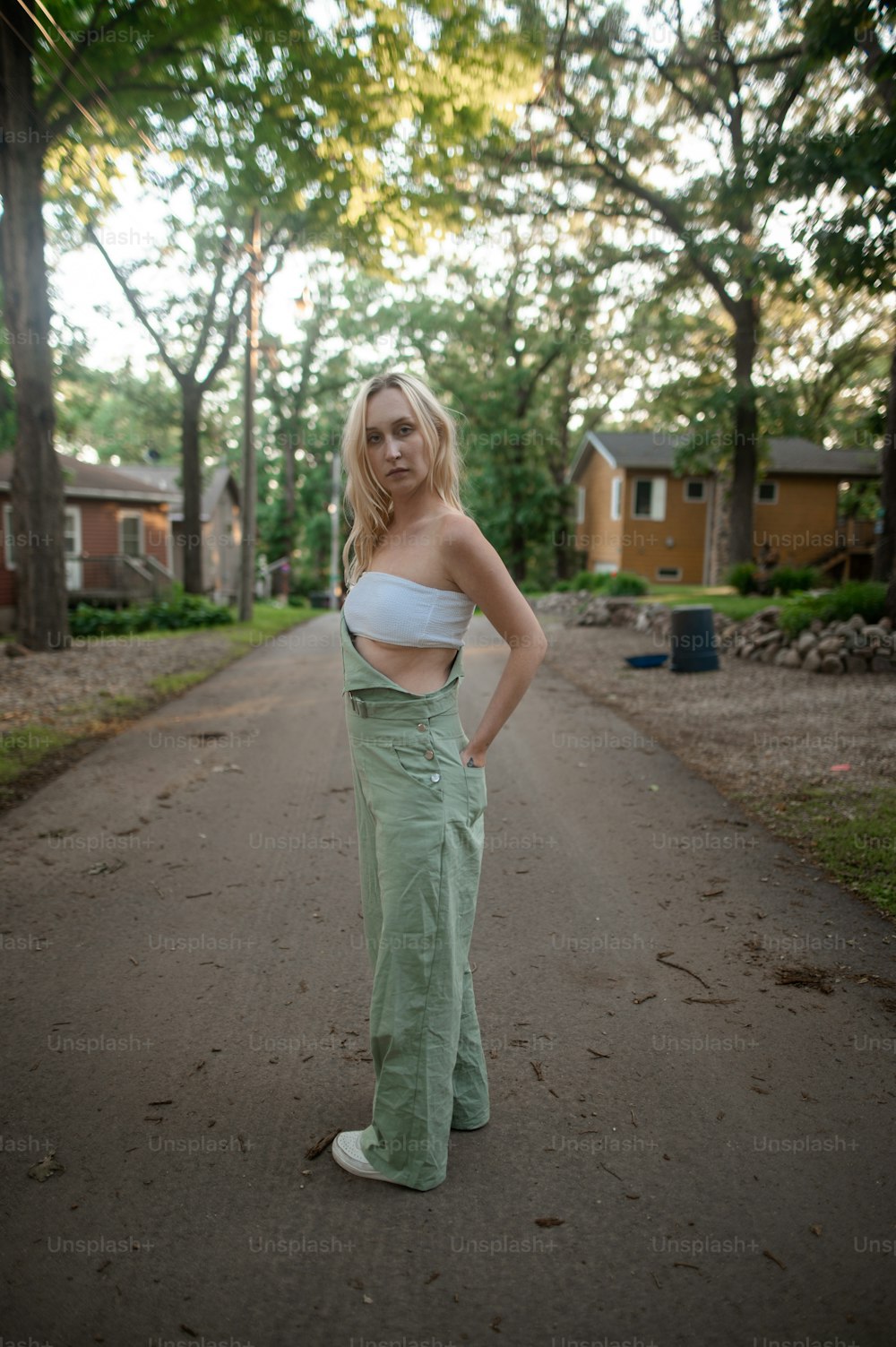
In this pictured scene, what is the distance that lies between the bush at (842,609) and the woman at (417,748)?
1124 cm

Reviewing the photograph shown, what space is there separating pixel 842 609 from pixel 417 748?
1184 centimetres

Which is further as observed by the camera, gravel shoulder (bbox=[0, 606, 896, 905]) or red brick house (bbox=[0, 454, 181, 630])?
red brick house (bbox=[0, 454, 181, 630])

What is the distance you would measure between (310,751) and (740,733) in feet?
13.1

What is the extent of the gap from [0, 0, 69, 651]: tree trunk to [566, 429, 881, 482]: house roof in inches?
816

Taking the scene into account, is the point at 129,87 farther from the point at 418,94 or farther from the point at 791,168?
the point at 791,168

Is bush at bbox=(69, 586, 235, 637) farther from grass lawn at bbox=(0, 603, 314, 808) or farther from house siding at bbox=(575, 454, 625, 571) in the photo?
house siding at bbox=(575, 454, 625, 571)

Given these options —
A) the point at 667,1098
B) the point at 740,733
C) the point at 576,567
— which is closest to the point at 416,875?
the point at 667,1098

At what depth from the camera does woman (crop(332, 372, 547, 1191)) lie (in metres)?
2.51

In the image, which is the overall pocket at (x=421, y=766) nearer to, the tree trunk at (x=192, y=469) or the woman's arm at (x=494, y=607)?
the woman's arm at (x=494, y=607)

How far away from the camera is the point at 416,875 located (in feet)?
8.21

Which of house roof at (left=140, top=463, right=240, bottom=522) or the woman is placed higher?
house roof at (left=140, top=463, right=240, bottom=522)

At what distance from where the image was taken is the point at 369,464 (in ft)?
8.74

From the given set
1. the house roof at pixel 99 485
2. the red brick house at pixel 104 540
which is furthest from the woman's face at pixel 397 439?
the red brick house at pixel 104 540

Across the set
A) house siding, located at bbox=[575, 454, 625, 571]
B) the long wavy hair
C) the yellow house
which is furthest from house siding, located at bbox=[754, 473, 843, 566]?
the long wavy hair
